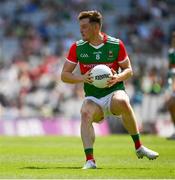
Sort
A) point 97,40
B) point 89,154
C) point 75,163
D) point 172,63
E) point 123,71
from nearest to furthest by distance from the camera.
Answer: point 89,154 < point 123,71 < point 97,40 < point 75,163 < point 172,63

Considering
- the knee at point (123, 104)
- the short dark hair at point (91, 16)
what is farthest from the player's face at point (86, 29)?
the knee at point (123, 104)

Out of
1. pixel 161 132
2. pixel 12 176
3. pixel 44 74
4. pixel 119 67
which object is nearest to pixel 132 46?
pixel 44 74

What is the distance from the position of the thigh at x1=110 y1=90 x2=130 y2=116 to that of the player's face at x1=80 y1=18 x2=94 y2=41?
973 mm

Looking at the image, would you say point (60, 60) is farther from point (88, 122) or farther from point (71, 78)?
point (88, 122)

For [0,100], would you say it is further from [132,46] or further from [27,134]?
[132,46]

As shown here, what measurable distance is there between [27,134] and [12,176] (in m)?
16.8

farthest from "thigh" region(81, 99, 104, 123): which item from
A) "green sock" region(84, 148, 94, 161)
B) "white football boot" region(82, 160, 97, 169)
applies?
"white football boot" region(82, 160, 97, 169)

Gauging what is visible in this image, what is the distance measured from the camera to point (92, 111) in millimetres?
13289

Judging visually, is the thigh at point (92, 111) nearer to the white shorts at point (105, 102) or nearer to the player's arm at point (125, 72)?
the white shorts at point (105, 102)

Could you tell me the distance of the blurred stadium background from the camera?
29.3m

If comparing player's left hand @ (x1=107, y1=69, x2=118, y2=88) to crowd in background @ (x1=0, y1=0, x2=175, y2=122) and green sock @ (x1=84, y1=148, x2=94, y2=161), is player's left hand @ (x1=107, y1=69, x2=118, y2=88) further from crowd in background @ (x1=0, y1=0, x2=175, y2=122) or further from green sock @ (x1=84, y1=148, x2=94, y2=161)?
crowd in background @ (x1=0, y1=0, x2=175, y2=122)

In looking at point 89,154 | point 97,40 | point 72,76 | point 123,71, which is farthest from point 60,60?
point 89,154

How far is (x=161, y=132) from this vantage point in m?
29.2

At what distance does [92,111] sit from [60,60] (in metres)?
20.4
